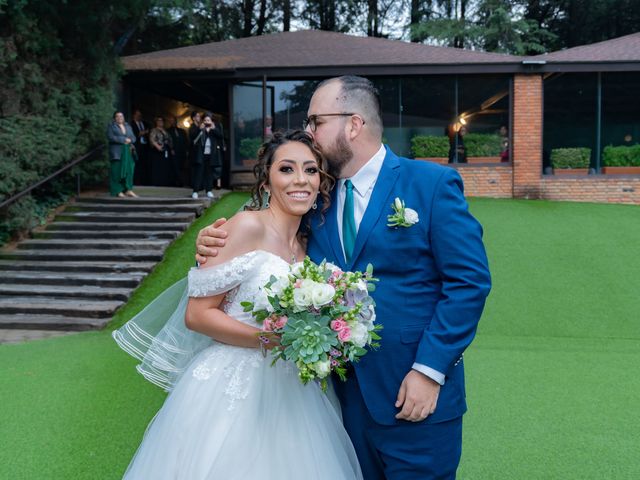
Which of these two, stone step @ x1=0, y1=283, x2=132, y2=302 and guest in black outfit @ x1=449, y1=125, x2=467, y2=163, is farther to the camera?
guest in black outfit @ x1=449, y1=125, x2=467, y2=163

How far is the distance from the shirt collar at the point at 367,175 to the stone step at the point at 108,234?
9560mm

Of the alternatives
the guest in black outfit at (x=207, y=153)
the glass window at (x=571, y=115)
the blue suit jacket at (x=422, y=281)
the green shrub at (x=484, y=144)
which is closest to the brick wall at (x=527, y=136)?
the green shrub at (x=484, y=144)

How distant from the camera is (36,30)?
465 inches

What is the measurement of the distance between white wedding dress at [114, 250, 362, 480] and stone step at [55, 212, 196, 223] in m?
10.1

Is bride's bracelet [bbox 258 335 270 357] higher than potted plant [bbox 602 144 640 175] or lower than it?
lower

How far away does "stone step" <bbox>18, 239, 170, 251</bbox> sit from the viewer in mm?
11383

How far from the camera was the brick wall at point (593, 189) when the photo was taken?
54.1ft

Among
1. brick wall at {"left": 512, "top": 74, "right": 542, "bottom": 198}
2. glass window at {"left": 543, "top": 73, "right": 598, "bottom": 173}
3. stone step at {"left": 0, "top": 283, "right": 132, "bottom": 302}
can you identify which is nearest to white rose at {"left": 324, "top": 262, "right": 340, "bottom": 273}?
stone step at {"left": 0, "top": 283, "right": 132, "bottom": 302}

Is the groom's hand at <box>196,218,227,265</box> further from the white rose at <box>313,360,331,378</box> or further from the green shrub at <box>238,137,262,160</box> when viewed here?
the green shrub at <box>238,137,262,160</box>

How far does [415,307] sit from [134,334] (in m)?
1.44

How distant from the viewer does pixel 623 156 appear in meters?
16.9

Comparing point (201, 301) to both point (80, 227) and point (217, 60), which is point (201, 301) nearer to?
point (80, 227)

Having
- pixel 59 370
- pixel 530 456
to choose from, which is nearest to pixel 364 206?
pixel 530 456

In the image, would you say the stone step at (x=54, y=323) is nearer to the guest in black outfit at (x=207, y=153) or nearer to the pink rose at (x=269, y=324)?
the guest in black outfit at (x=207, y=153)
